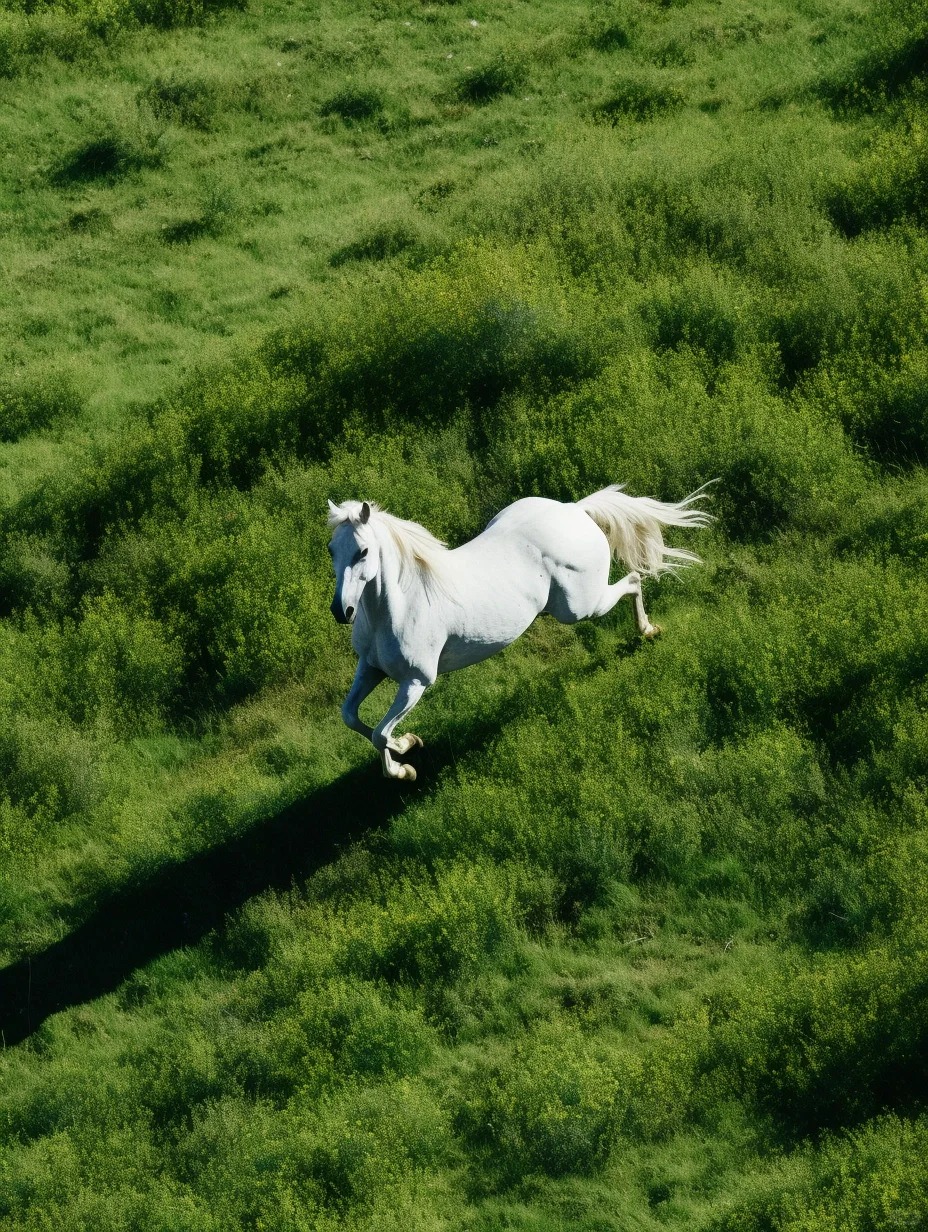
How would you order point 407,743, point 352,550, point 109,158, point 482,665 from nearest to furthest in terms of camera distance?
point 352,550 < point 407,743 < point 482,665 < point 109,158

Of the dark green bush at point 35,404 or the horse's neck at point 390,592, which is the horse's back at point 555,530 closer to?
the horse's neck at point 390,592

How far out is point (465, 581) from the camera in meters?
9.99

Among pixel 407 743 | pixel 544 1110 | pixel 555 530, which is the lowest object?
pixel 544 1110

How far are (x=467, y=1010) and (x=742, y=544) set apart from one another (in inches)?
212

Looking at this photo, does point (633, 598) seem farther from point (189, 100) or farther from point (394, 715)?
point (189, 100)

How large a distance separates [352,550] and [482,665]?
3031mm

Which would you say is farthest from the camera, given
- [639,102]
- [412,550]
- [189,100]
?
[189,100]

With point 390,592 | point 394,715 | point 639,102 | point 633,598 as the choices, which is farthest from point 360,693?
point 639,102

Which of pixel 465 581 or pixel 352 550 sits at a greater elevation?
pixel 352 550

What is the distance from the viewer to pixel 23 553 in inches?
533

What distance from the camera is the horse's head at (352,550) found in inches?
341

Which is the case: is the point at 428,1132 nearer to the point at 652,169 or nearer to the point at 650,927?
the point at 650,927

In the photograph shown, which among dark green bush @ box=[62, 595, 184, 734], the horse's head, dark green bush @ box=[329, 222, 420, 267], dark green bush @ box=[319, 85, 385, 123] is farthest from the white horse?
dark green bush @ box=[319, 85, 385, 123]

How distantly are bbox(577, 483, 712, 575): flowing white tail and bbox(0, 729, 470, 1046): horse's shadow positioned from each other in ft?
6.98
